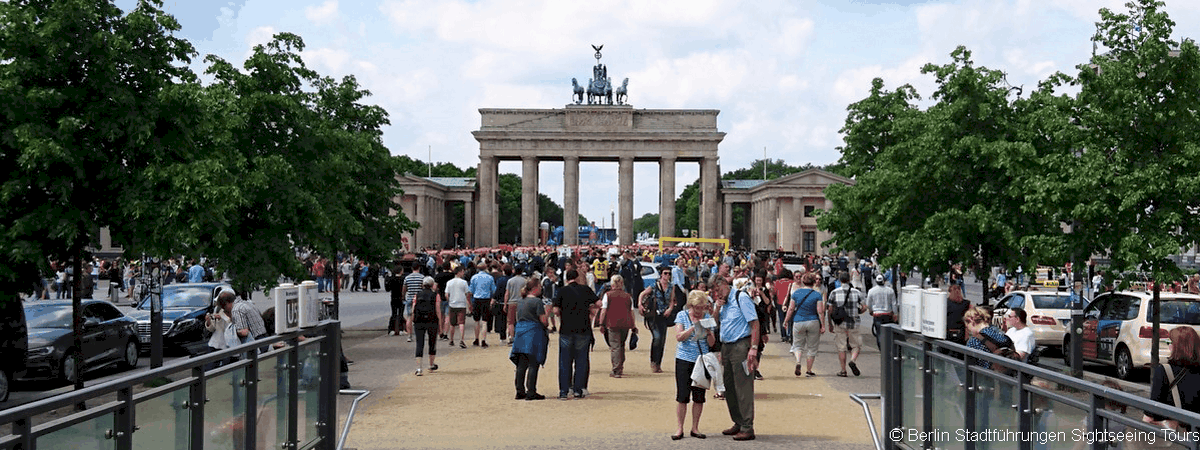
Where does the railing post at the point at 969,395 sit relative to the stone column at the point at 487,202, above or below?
below

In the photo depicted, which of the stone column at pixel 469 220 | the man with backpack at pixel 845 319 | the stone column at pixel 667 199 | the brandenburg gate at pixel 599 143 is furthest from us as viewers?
the stone column at pixel 469 220

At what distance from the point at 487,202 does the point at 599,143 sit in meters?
12.0

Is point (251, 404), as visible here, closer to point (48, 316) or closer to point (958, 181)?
point (48, 316)

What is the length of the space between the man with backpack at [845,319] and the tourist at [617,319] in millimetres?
3110

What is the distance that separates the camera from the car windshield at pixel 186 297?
23.2 metres

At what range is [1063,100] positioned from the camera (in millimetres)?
18297

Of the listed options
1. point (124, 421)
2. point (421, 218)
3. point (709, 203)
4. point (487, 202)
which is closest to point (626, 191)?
point (709, 203)

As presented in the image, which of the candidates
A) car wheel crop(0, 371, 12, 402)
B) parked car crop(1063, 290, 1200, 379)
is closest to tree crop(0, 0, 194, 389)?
car wheel crop(0, 371, 12, 402)

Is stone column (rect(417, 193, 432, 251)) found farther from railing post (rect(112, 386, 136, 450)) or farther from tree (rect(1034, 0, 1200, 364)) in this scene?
railing post (rect(112, 386, 136, 450))

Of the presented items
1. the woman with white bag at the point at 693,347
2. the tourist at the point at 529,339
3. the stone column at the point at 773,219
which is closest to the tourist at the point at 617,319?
the tourist at the point at 529,339

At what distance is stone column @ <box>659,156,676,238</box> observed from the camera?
360 ft

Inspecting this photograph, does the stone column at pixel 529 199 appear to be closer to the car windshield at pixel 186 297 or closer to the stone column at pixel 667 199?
the stone column at pixel 667 199

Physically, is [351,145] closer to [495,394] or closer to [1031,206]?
[495,394]

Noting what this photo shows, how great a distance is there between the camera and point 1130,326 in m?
18.3
